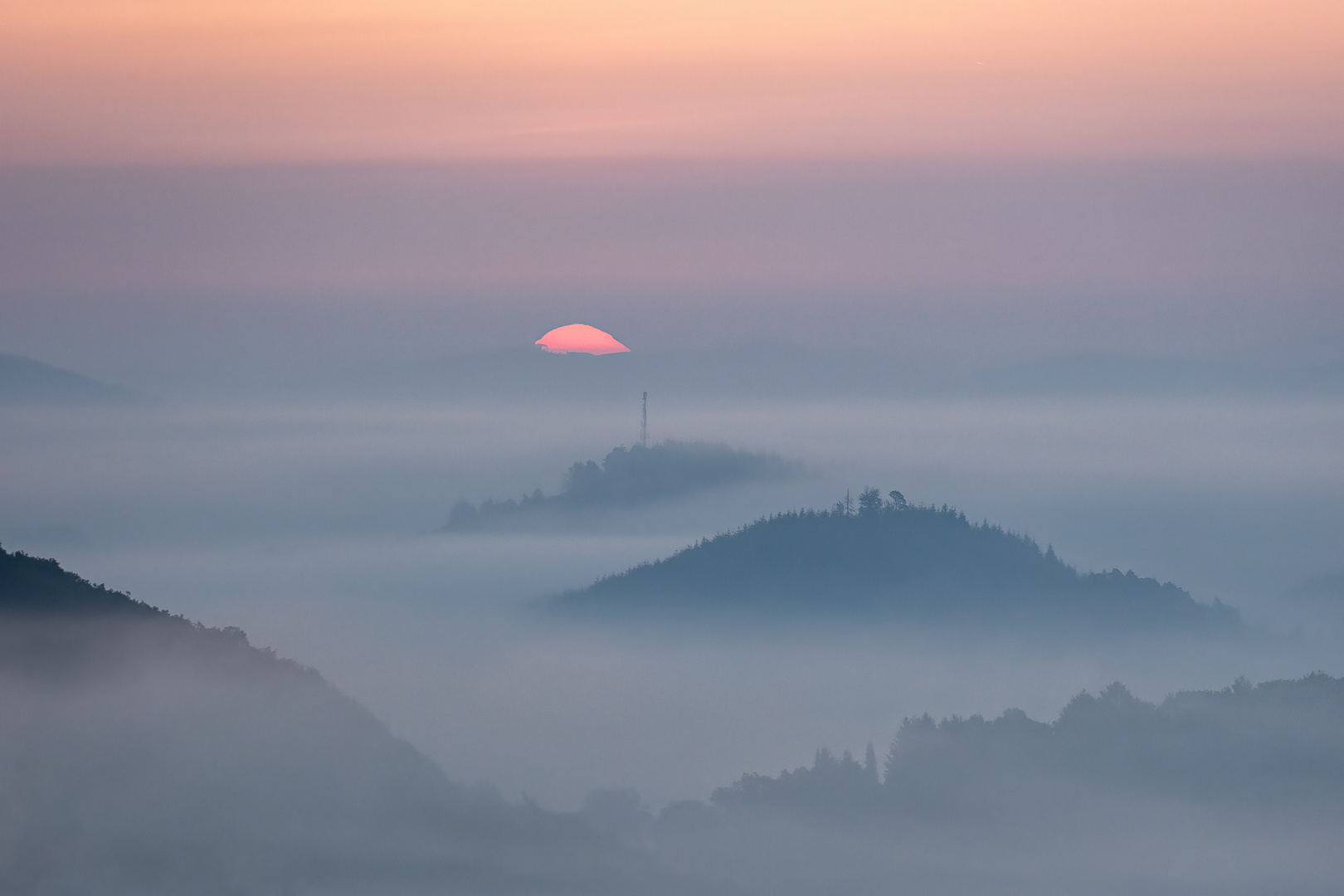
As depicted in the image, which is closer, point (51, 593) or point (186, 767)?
point (51, 593)

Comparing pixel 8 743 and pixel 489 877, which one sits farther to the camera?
pixel 489 877

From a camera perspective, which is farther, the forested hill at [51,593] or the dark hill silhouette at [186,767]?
the forested hill at [51,593]

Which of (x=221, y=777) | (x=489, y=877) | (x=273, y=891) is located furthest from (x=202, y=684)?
(x=489, y=877)

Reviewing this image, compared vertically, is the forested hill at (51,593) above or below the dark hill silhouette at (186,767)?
above

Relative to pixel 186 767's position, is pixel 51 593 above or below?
above

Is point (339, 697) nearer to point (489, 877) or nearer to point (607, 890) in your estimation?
point (489, 877)

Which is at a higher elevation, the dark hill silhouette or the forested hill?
the forested hill

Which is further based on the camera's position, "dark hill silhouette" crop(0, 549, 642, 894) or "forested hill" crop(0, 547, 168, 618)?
"forested hill" crop(0, 547, 168, 618)

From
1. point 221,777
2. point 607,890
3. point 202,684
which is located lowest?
point 607,890
